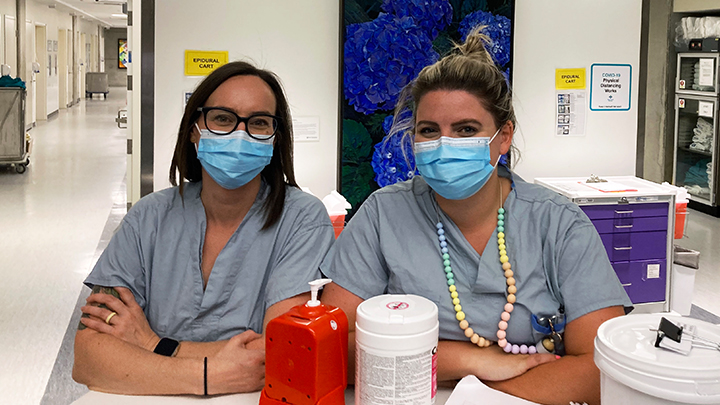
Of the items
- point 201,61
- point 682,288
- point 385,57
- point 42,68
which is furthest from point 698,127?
point 42,68

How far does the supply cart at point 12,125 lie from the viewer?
8.48 metres

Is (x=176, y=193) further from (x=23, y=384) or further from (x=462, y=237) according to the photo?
(x=23, y=384)

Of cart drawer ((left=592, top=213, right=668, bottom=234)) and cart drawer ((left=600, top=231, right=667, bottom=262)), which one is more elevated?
cart drawer ((left=592, top=213, right=668, bottom=234))

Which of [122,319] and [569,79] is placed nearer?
[122,319]

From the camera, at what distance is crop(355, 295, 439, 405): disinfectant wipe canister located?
108 centimetres

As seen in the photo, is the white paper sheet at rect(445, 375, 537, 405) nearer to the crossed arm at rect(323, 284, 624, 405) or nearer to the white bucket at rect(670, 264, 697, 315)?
the crossed arm at rect(323, 284, 624, 405)

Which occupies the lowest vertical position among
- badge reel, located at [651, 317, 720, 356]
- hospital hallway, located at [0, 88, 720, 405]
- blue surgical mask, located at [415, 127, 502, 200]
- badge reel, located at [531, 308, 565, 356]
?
hospital hallway, located at [0, 88, 720, 405]

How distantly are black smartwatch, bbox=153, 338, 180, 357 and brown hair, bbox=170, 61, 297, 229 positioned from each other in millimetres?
383

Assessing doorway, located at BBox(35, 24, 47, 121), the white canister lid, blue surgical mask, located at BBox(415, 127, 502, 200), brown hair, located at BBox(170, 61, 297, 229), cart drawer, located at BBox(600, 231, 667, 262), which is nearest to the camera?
the white canister lid

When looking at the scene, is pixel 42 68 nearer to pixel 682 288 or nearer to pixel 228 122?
pixel 682 288

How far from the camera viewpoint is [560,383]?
1373 mm

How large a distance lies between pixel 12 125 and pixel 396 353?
345 inches

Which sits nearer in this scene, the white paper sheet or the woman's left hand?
the white paper sheet

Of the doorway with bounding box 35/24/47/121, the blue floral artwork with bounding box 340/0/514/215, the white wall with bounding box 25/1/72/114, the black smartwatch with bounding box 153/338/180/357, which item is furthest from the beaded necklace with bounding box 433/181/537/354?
the doorway with bounding box 35/24/47/121
